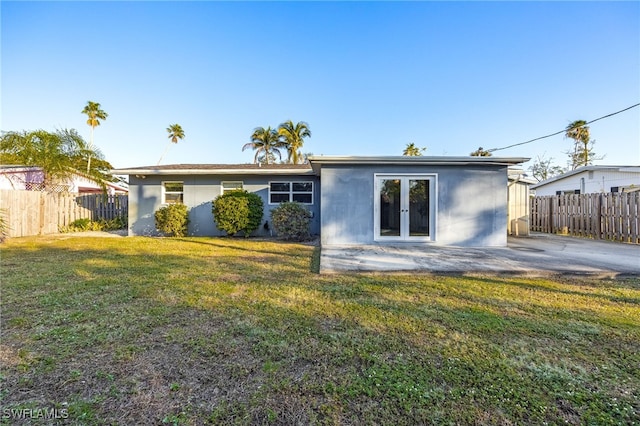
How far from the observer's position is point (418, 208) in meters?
8.68

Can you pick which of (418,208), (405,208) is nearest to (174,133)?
(405,208)

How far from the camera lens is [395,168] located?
8641 mm

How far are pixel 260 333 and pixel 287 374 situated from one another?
0.77m

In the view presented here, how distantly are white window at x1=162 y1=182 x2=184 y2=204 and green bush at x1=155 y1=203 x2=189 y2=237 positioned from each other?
29.9 inches

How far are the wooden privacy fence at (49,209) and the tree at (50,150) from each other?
84 centimetres

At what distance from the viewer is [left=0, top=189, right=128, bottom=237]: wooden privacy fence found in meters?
10.4

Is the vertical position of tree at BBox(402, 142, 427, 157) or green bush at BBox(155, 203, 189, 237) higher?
tree at BBox(402, 142, 427, 157)

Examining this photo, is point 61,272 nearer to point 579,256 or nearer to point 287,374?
point 287,374

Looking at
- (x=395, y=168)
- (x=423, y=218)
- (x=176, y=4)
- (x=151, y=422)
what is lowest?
(x=151, y=422)

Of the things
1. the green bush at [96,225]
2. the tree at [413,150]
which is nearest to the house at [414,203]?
the green bush at [96,225]

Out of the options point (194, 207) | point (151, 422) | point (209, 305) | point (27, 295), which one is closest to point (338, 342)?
point (151, 422)
